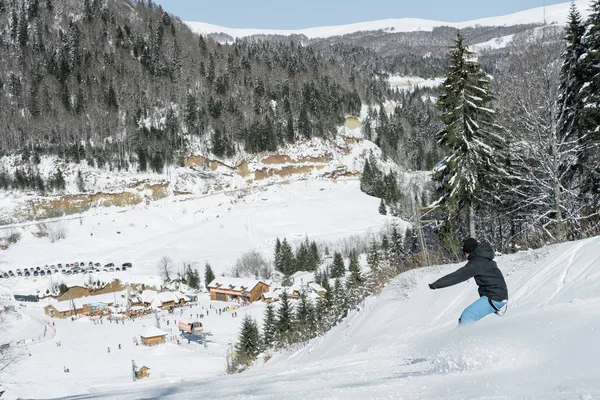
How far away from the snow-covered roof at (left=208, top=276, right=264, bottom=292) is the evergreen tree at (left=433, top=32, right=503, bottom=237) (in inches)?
1550

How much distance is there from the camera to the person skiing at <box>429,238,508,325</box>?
559 centimetres

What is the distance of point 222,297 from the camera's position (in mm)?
55906

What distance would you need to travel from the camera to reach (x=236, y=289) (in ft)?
179

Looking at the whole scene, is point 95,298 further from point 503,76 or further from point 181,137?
point 503,76

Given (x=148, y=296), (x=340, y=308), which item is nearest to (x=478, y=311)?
(x=340, y=308)

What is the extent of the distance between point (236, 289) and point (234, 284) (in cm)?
129

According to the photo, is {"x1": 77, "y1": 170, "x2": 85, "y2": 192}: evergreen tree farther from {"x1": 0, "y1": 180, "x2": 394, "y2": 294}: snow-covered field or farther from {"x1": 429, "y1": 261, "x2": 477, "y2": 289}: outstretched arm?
{"x1": 429, "y1": 261, "x2": 477, "y2": 289}: outstretched arm

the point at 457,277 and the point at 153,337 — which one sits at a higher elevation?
the point at 457,277

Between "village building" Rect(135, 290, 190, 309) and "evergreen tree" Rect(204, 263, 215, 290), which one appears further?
"evergreen tree" Rect(204, 263, 215, 290)

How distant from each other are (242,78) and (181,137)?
111 feet

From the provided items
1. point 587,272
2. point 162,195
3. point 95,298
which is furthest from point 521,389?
point 162,195

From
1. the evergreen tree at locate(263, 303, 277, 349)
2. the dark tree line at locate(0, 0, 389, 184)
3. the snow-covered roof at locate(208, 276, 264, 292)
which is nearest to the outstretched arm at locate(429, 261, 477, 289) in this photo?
the evergreen tree at locate(263, 303, 277, 349)

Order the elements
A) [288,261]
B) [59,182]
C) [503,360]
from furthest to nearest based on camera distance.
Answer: [59,182]
[288,261]
[503,360]

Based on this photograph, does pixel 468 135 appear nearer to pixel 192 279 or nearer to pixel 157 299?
pixel 157 299
